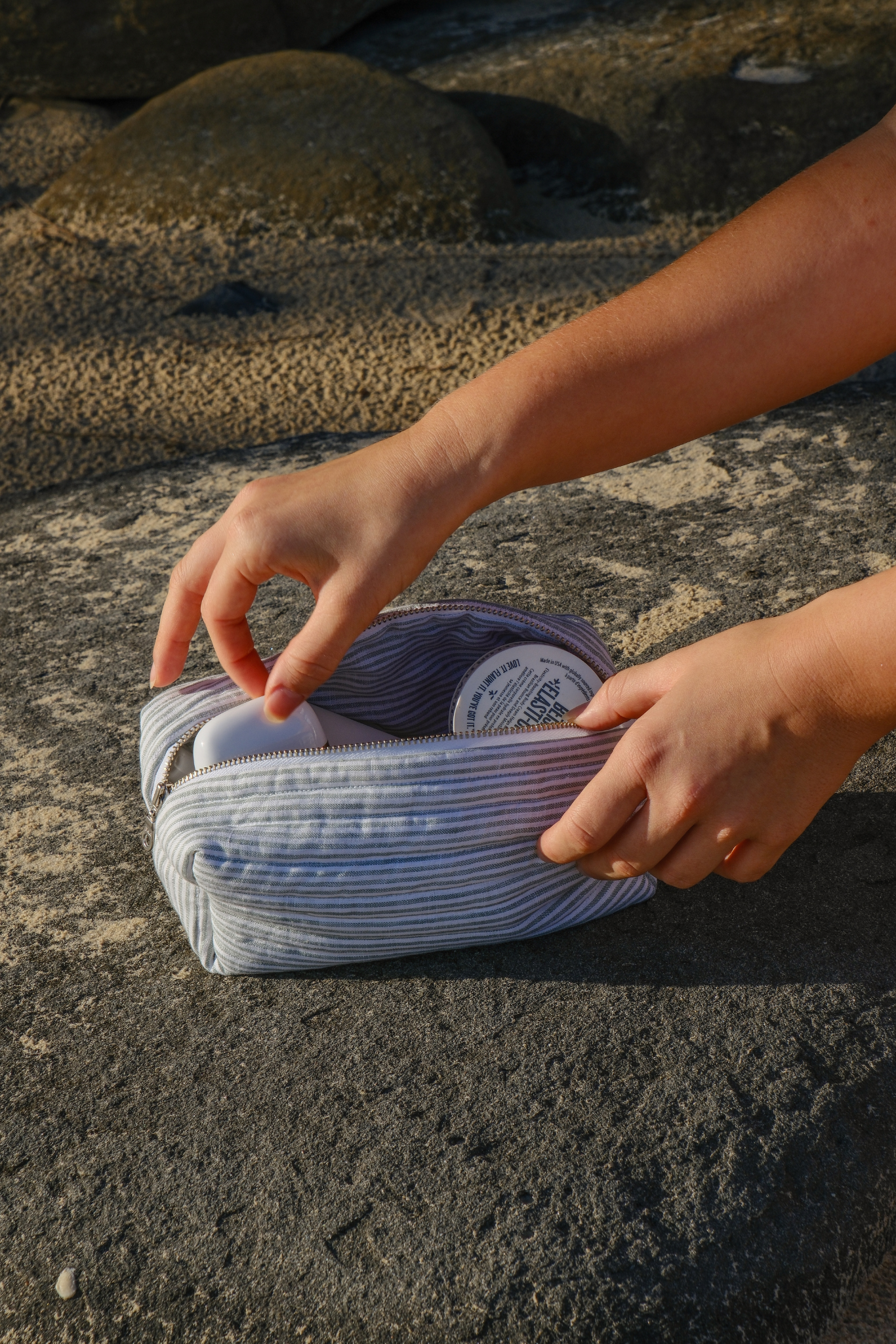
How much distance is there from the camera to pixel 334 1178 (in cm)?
77

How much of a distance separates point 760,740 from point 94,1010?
→ 22.9 inches

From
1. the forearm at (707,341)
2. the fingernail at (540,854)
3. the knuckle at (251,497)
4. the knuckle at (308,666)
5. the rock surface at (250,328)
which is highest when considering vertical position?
the forearm at (707,341)

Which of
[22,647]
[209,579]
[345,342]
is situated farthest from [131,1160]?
[345,342]

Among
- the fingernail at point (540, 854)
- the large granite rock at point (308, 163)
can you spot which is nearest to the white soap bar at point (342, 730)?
the fingernail at point (540, 854)

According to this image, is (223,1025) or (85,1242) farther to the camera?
(223,1025)

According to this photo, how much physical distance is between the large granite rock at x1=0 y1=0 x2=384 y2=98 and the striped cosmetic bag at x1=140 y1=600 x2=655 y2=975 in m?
3.10

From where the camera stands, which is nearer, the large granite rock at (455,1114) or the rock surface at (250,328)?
the large granite rock at (455,1114)

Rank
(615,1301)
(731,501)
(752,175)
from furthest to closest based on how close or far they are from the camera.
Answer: (752,175)
(731,501)
(615,1301)

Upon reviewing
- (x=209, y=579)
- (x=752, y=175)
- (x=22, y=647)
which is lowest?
(x=22, y=647)

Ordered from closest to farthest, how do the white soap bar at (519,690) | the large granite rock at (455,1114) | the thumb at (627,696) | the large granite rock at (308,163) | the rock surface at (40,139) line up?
1. the large granite rock at (455,1114)
2. the thumb at (627,696)
3. the white soap bar at (519,690)
4. the large granite rock at (308,163)
5. the rock surface at (40,139)

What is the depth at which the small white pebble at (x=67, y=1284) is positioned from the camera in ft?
2.42

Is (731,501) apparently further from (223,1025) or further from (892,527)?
(223,1025)

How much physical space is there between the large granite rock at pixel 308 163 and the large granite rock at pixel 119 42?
0.63 m

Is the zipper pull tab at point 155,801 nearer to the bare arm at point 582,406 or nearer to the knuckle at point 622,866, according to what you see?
the bare arm at point 582,406
